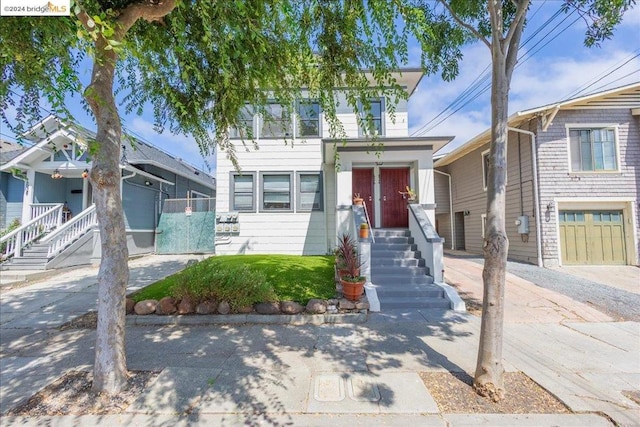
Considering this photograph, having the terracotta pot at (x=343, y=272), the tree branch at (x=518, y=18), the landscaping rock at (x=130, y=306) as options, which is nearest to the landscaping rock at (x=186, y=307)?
the landscaping rock at (x=130, y=306)

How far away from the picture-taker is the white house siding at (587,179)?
1002 centimetres

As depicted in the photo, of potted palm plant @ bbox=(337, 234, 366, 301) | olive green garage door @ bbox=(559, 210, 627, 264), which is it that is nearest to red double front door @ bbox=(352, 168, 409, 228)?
potted palm plant @ bbox=(337, 234, 366, 301)

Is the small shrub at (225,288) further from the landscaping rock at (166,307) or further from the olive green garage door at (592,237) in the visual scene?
the olive green garage door at (592,237)

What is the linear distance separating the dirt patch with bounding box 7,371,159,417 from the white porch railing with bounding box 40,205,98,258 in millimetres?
8009

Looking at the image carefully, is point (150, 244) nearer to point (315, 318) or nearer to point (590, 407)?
point (315, 318)

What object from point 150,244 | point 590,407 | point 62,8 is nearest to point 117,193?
point 62,8

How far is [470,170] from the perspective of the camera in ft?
48.2

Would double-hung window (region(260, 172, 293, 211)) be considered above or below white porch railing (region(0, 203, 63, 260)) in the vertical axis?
above

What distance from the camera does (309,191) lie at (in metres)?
11.0

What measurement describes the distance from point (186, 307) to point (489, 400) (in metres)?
4.79

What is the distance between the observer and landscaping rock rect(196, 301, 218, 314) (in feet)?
17.5

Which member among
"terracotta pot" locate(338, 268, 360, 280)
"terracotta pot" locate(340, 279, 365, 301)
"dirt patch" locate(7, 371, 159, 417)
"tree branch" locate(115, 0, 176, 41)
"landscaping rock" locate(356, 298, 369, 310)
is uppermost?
"tree branch" locate(115, 0, 176, 41)

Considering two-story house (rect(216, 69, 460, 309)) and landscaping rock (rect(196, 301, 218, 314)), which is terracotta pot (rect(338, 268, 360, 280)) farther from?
two-story house (rect(216, 69, 460, 309))

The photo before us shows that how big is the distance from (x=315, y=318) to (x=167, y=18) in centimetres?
519
